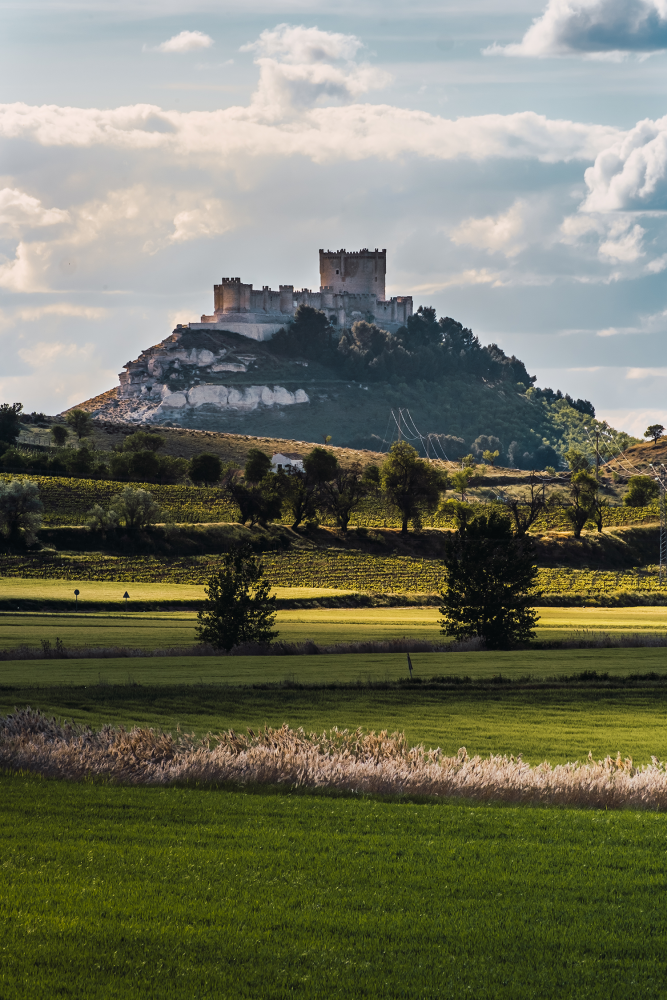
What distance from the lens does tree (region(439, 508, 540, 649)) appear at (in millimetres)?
39781

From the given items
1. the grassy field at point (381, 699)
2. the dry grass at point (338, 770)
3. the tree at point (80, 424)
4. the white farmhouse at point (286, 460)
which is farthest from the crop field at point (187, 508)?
the dry grass at point (338, 770)

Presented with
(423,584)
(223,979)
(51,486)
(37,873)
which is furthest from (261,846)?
(51,486)

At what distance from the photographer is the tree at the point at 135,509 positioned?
3364 inches

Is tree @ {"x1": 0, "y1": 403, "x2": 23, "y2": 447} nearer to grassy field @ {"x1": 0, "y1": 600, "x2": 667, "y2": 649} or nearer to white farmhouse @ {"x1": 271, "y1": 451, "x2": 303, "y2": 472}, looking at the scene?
white farmhouse @ {"x1": 271, "y1": 451, "x2": 303, "y2": 472}

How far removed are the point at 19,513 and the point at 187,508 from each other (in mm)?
20308

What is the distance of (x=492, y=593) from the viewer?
40125 millimetres

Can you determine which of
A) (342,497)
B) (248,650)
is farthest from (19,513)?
(248,650)

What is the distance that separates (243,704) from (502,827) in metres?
11.3

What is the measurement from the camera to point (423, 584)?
76.2 m

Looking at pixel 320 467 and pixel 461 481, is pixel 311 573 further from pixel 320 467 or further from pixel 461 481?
pixel 461 481

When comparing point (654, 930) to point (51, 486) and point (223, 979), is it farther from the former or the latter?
point (51, 486)

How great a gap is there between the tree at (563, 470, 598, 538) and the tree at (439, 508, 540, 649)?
5978cm

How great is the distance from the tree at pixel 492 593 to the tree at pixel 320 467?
6301 cm

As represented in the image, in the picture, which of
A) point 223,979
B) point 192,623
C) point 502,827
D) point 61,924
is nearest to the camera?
point 223,979
